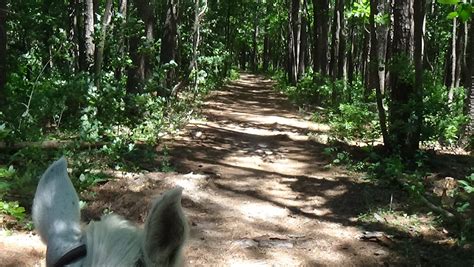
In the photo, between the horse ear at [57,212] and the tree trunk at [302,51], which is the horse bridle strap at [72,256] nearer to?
the horse ear at [57,212]

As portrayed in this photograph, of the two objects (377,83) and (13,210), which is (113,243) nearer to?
(13,210)

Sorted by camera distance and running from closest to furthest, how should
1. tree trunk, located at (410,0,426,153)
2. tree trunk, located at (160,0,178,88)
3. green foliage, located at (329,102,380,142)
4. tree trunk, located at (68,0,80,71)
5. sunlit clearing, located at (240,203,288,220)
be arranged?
sunlit clearing, located at (240,203,288,220), tree trunk, located at (410,0,426,153), green foliage, located at (329,102,380,142), tree trunk, located at (160,0,178,88), tree trunk, located at (68,0,80,71)

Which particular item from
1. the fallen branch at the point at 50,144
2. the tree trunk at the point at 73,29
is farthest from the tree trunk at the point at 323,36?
the fallen branch at the point at 50,144

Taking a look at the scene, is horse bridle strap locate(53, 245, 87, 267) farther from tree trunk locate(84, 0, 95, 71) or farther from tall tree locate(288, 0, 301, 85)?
tall tree locate(288, 0, 301, 85)

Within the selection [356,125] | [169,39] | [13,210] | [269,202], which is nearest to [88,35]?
[169,39]

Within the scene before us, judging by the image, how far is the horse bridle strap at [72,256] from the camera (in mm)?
1326

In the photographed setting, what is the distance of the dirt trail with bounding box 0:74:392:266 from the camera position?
4977 mm

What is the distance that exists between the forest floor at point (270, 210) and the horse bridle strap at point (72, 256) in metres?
1.57

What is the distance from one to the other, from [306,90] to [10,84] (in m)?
11.4

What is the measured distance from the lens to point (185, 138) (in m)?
10.4

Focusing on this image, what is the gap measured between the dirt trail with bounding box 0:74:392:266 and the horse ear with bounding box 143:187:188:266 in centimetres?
345

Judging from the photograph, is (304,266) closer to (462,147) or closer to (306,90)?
(462,147)

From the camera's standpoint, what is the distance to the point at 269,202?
6801mm

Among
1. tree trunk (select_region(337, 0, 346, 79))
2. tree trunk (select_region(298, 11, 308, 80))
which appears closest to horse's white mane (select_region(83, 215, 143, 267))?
tree trunk (select_region(337, 0, 346, 79))
